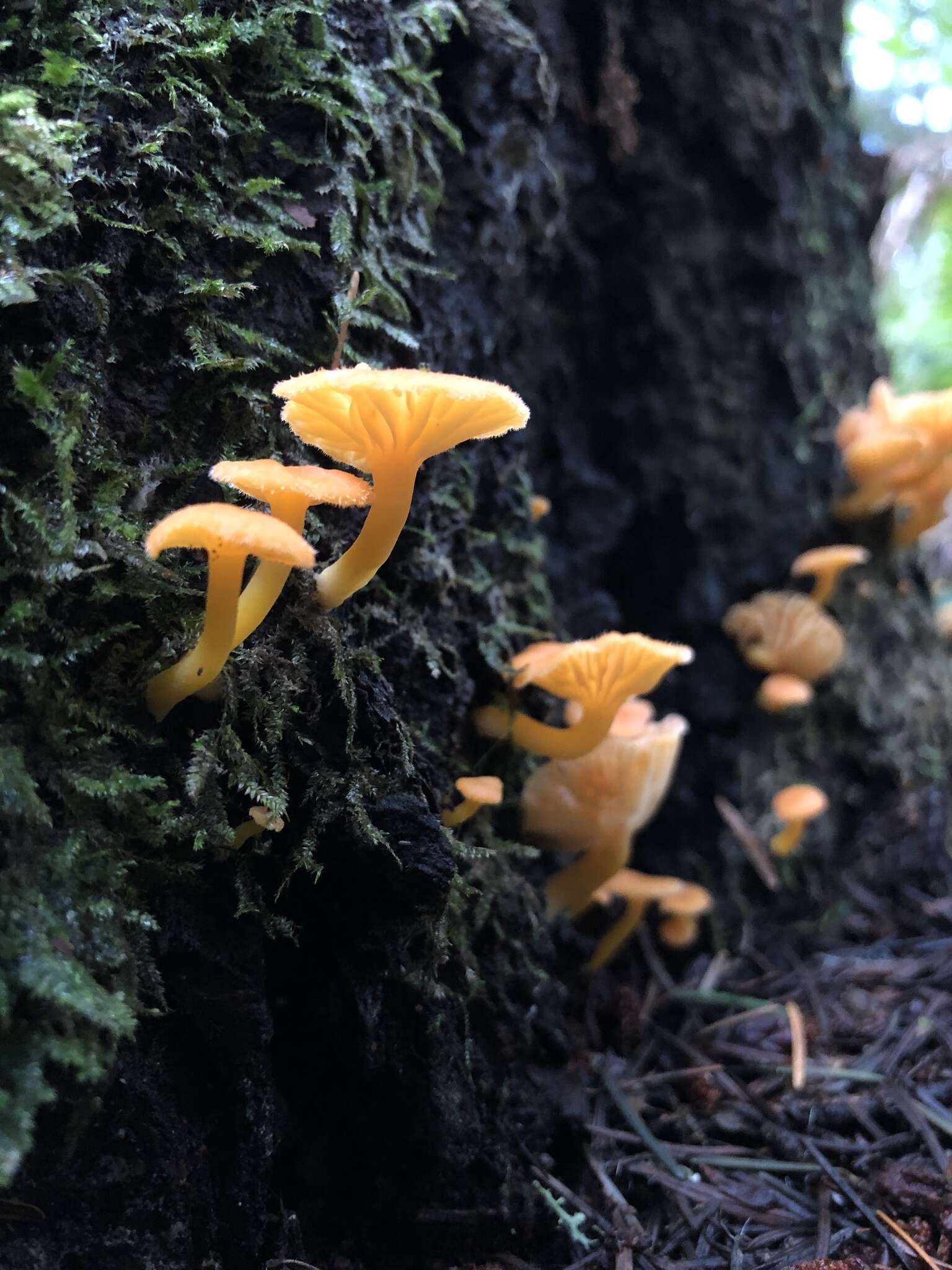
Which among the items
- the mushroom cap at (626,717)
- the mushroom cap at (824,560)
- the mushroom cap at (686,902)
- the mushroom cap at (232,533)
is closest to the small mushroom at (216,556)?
the mushroom cap at (232,533)

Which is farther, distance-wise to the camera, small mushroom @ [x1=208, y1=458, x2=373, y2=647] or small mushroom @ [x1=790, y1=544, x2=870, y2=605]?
small mushroom @ [x1=790, y1=544, x2=870, y2=605]

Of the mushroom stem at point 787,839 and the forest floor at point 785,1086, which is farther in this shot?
the mushroom stem at point 787,839

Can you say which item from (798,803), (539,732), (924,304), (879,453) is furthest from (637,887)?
(924,304)

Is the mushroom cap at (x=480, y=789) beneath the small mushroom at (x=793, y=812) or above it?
above

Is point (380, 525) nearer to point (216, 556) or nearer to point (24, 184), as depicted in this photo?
point (216, 556)

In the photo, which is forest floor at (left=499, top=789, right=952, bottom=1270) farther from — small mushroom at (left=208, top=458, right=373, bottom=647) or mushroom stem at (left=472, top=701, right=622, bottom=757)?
small mushroom at (left=208, top=458, right=373, bottom=647)

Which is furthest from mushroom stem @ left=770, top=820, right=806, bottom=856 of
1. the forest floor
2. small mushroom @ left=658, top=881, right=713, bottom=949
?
small mushroom @ left=658, top=881, right=713, bottom=949

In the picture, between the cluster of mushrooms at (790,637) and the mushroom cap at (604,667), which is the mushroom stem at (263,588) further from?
the cluster of mushrooms at (790,637)
